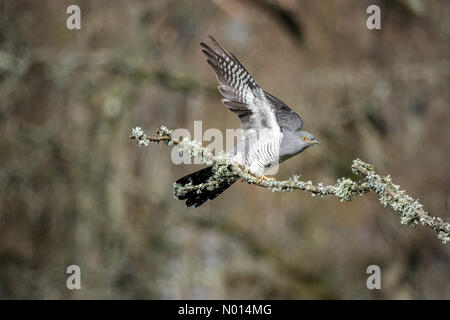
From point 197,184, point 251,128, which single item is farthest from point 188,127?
point 197,184

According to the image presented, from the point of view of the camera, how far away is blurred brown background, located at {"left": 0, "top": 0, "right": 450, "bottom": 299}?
308 inches

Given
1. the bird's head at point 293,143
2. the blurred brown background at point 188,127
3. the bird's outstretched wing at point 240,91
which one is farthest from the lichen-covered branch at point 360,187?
the blurred brown background at point 188,127

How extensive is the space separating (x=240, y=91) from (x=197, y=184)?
2.38 feet

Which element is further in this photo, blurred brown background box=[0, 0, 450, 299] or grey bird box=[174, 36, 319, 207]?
blurred brown background box=[0, 0, 450, 299]

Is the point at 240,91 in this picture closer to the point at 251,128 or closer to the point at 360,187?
the point at 251,128

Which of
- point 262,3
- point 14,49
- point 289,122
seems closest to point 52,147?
point 14,49

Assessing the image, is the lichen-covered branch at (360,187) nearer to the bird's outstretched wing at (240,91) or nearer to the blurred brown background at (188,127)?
the bird's outstretched wing at (240,91)

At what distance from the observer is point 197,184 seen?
388 cm

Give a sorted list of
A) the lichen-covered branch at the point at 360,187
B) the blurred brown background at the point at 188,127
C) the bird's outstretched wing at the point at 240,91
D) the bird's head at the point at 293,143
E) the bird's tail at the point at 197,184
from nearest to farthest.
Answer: the lichen-covered branch at the point at 360,187
the bird's tail at the point at 197,184
the bird's outstretched wing at the point at 240,91
the bird's head at the point at 293,143
the blurred brown background at the point at 188,127

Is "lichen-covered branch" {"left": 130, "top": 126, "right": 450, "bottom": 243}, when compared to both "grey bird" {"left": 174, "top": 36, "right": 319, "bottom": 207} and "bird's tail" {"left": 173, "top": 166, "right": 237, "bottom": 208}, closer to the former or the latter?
"bird's tail" {"left": 173, "top": 166, "right": 237, "bottom": 208}

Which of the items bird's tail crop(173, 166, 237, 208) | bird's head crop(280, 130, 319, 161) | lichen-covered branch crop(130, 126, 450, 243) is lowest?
lichen-covered branch crop(130, 126, 450, 243)

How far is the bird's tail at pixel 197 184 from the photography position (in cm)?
347

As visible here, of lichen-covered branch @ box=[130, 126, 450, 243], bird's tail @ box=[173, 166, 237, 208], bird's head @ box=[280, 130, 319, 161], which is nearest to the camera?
lichen-covered branch @ box=[130, 126, 450, 243]

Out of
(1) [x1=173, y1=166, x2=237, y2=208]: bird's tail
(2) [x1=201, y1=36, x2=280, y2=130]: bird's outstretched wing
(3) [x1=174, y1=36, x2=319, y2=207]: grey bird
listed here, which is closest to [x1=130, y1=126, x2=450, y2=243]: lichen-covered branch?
(1) [x1=173, y1=166, x2=237, y2=208]: bird's tail
